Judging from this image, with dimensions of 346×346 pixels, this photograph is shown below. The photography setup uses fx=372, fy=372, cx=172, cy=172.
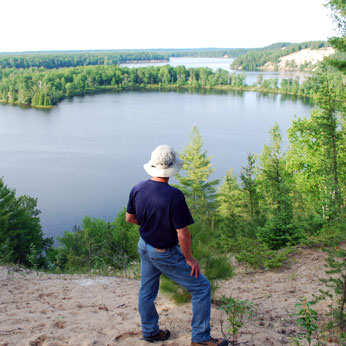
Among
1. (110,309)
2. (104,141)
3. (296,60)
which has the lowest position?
(104,141)

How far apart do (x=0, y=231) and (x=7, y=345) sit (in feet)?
41.4

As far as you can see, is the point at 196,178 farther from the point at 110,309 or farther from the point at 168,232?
the point at 168,232

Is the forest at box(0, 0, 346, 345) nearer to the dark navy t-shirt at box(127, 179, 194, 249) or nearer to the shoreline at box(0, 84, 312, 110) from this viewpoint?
the dark navy t-shirt at box(127, 179, 194, 249)

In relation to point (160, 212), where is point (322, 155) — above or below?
below

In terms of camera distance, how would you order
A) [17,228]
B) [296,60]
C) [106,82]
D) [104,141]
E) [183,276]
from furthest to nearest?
[296,60], [106,82], [104,141], [17,228], [183,276]

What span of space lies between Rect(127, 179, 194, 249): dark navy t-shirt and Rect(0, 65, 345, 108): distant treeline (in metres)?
71.4

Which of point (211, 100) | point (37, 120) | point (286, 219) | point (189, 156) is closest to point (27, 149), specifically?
point (37, 120)

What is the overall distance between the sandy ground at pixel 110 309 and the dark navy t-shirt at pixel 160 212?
0.92 m

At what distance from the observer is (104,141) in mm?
42094

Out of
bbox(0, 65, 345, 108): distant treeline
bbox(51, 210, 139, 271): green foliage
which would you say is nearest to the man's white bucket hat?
bbox(51, 210, 139, 271): green foliage

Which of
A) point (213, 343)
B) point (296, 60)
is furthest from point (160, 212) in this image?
point (296, 60)

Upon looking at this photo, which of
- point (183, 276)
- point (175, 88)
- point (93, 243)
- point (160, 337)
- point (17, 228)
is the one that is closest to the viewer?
point (183, 276)

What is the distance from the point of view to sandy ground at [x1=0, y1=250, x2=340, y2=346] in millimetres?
3113

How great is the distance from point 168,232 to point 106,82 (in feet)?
360
